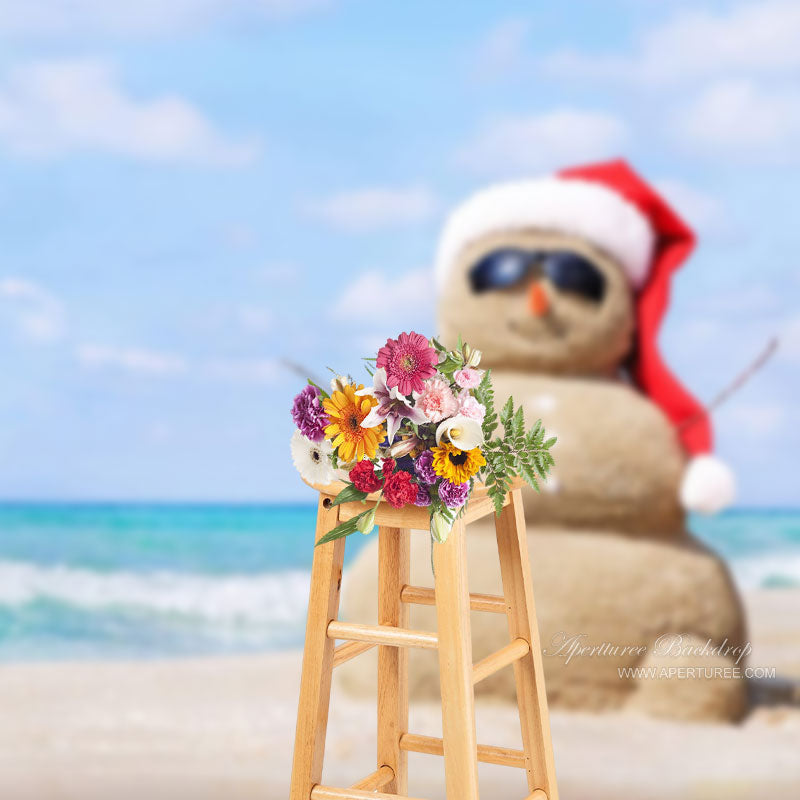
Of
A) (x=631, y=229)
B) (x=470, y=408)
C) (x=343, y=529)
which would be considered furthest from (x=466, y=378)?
(x=631, y=229)

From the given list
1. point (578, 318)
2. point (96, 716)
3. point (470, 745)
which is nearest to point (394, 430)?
point (470, 745)

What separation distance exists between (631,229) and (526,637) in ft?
5.83

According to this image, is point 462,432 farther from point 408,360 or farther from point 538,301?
point 538,301

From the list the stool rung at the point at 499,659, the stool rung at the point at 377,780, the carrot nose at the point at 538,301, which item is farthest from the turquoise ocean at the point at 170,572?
the stool rung at the point at 499,659

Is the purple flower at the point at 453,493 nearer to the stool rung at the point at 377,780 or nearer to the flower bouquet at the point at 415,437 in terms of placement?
the flower bouquet at the point at 415,437

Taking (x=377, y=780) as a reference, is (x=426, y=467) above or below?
above

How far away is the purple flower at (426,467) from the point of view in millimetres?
1259

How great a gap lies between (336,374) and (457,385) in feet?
0.49

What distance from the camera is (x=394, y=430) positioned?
1258mm

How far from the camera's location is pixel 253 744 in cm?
271

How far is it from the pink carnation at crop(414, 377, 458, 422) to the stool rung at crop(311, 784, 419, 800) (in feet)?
1.58

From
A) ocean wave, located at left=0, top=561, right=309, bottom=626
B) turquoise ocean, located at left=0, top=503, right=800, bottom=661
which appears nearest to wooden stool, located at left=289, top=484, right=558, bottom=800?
turquoise ocean, located at left=0, top=503, right=800, bottom=661

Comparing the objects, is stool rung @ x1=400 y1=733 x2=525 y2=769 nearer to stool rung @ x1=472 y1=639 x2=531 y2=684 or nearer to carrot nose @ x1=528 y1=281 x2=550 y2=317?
stool rung @ x1=472 y1=639 x2=531 y2=684

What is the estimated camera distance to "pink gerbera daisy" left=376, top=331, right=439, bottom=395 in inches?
49.1
